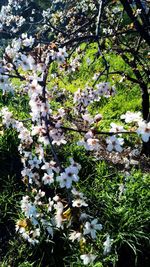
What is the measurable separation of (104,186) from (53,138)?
2.05 m

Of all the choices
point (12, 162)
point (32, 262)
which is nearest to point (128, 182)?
point (32, 262)

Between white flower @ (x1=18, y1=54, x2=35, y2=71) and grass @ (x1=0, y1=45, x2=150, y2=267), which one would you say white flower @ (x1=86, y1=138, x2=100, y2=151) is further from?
grass @ (x1=0, y1=45, x2=150, y2=267)

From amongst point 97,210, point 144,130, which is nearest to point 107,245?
point 97,210

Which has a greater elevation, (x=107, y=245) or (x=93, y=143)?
(x=93, y=143)

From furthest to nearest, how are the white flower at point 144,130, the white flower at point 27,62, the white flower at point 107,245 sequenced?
the white flower at point 107,245
the white flower at point 27,62
the white flower at point 144,130

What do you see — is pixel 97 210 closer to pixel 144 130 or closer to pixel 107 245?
pixel 107 245

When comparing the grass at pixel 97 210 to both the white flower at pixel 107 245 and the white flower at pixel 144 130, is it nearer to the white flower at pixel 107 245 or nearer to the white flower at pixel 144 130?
the white flower at pixel 107 245

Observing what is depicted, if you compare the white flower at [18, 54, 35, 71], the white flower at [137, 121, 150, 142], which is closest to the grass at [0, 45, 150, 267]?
the white flower at [137, 121, 150, 142]

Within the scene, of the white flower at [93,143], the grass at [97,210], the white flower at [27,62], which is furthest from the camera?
the grass at [97,210]

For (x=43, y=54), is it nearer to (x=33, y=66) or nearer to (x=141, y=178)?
(x=33, y=66)

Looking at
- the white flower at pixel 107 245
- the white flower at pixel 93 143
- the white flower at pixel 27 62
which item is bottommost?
the white flower at pixel 107 245

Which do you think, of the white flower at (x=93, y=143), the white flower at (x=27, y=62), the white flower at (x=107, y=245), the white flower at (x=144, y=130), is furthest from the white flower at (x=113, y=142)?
the white flower at (x=107, y=245)

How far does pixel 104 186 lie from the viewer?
4711 mm

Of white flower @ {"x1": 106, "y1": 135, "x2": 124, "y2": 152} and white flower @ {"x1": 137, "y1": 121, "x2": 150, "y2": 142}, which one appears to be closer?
white flower @ {"x1": 137, "y1": 121, "x2": 150, "y2": 142}
